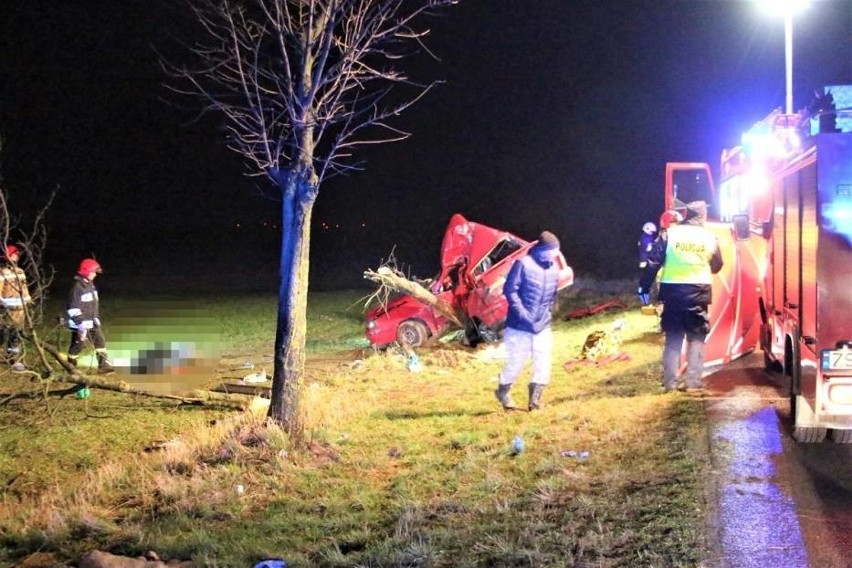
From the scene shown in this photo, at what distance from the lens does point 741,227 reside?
8.15m

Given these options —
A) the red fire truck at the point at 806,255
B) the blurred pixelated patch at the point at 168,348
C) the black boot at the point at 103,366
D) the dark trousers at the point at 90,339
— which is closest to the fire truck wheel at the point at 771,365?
the red fire truck at the point at 806,255

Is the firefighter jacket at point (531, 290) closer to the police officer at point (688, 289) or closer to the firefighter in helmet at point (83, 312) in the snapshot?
the police officer at point (688, 289)

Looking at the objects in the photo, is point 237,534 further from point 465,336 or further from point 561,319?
point 561,319

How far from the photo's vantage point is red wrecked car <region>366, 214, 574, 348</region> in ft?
41.6

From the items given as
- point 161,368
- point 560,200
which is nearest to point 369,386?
point 161,368

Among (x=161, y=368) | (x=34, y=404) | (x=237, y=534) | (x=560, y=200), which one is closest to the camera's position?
(x=237, y=534)

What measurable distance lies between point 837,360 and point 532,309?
9.37 feet

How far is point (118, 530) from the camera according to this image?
5.23 metres

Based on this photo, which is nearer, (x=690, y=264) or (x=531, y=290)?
(x=531, y=290)

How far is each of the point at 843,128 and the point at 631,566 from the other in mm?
3213

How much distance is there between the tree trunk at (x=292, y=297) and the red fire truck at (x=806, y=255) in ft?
13.1

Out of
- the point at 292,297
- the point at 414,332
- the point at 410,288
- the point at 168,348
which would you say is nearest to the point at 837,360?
the point at 292,297

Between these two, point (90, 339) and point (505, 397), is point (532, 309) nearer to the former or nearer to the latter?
point (505, 397)

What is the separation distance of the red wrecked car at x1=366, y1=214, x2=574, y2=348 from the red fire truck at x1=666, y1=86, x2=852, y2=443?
14.9ft
